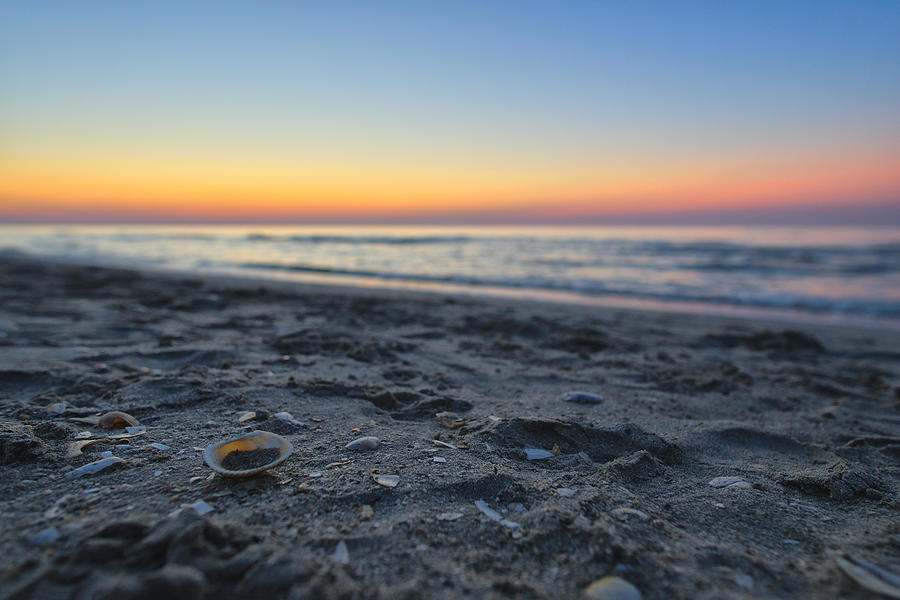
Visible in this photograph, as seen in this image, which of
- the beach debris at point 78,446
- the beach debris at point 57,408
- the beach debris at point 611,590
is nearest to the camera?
the beach debris at point 611,590

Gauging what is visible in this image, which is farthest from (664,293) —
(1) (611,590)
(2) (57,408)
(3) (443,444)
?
(2) (57,408)

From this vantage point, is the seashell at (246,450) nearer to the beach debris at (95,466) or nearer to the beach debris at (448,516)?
the beach debris at (95,466)

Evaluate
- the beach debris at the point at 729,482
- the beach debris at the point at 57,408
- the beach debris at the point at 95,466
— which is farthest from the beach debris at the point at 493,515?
the beach debris at the point at 57,408

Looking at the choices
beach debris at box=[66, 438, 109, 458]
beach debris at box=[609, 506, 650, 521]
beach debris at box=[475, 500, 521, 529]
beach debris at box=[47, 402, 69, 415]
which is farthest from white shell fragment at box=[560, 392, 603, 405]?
beach debris at box=[47, 402, 69, 415]

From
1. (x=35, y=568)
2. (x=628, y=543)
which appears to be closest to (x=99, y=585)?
(x=35, y=568)

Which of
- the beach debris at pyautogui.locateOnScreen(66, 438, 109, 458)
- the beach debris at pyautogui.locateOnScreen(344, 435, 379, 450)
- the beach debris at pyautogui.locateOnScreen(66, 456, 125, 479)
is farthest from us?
the beach debris at pyautogui.locateOnScreen(344, 435, 379, 450)

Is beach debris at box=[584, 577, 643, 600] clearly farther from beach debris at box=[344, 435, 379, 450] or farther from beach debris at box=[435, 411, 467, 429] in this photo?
beach debris at box=[435, 411, 467, 429]
